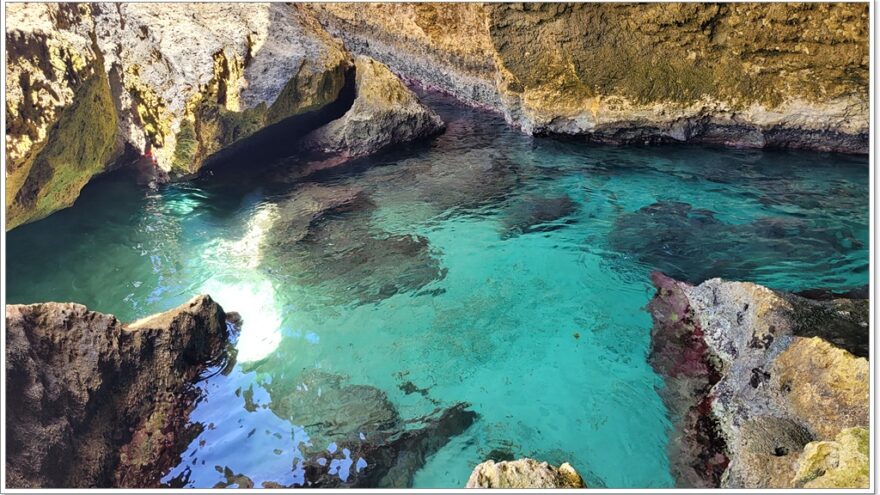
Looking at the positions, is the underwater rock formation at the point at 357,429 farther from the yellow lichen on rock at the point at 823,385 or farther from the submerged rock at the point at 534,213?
the submerged rock at the point at 534,213

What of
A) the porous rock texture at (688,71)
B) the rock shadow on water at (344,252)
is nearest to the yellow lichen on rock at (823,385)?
the rock shadow on water at (344,252)

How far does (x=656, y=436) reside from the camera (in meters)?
4.48

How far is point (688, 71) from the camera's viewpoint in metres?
9.97

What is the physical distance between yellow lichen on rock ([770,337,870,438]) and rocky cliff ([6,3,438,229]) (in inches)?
324

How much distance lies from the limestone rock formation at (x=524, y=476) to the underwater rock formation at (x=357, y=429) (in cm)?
140

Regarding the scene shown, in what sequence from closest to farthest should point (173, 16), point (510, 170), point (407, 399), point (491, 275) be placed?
point (407, 399)
point (491, 275)
point (173, 16)
point (510, 170)

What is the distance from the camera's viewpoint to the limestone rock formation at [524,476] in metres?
2.98

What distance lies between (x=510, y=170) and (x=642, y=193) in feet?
7.52

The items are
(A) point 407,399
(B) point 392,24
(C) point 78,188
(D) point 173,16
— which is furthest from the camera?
(B) point 392,24

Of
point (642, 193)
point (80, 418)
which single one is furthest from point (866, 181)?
point (80, 418)

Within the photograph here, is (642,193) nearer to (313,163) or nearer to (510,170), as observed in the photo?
(510,170)

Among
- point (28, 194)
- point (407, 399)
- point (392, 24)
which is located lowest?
point (407, 399)

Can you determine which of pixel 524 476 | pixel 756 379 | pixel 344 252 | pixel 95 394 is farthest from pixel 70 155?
pixel 756 379

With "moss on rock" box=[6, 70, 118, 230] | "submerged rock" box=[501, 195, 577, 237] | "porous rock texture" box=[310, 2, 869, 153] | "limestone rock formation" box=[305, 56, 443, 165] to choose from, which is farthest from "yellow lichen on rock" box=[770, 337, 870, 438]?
"moss on rock" box=[6, 70, 118, 230]
